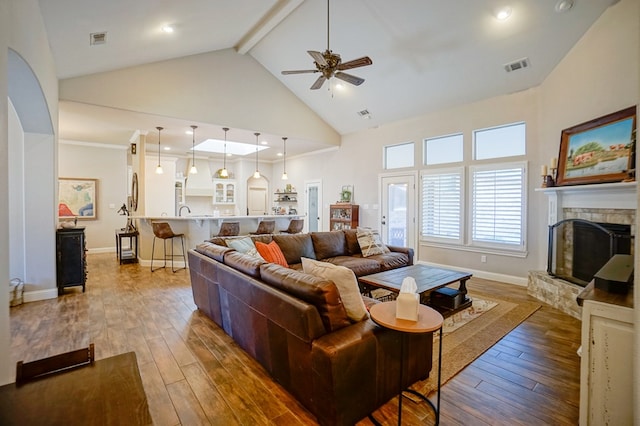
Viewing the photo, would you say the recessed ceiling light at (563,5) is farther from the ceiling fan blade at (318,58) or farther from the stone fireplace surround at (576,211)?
the ceiling fan blade at (318,58)

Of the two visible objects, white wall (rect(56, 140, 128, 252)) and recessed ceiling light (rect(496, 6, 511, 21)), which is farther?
white wall (rect(56, 140, 128, 252))

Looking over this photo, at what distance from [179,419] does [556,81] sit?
5959 mm

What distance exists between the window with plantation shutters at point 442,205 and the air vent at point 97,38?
18.6ft

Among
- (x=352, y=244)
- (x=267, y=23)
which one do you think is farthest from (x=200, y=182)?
(x=352, y=244)

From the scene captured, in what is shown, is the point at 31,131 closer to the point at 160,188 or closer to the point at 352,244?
the point at 160,188

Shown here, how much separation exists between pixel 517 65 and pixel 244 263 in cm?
494

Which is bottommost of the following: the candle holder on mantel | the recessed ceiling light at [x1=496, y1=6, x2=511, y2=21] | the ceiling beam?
the candle holder on mantel

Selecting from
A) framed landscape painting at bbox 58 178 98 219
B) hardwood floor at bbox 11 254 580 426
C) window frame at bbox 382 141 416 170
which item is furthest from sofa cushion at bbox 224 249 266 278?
framed landscape painting at bbox 58 178 98 219

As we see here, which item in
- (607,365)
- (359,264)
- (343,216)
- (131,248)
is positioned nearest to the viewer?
(607,365)

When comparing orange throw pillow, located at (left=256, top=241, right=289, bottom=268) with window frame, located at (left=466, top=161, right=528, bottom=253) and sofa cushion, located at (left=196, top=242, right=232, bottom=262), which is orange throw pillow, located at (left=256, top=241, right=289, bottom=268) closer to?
sofa cushion, located at (left=196, top=242, right=232, bottom=262)

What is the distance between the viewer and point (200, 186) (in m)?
9.60

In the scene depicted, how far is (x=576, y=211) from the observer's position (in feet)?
13.2

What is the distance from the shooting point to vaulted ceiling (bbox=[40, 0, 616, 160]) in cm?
359

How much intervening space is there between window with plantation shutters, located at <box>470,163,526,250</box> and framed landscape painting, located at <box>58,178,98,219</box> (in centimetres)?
904
